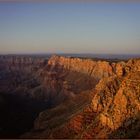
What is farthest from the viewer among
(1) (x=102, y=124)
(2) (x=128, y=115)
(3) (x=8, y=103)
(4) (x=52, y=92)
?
(4) (x=52, y=92)

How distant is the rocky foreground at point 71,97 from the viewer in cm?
1323

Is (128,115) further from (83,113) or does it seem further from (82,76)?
(82,76)

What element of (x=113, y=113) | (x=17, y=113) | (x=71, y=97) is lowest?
(x=17, y=113)

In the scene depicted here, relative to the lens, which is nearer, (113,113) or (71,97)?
(113,113)

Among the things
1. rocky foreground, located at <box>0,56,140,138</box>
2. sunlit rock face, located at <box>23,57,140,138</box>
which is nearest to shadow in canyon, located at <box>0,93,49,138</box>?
rocky foreground, located at <box>0,56,140,138</box>

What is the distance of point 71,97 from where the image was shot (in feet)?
96.4

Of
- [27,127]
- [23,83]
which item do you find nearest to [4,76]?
[23,83]

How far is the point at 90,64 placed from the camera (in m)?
40.4

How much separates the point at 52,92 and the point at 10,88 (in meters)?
5.98

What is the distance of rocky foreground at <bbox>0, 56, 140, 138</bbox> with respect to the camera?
43.4 ft

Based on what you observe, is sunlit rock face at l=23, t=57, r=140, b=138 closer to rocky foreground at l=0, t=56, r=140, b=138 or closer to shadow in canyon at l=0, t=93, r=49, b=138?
rocky foreground at l=0, t=56, r=140, b=138

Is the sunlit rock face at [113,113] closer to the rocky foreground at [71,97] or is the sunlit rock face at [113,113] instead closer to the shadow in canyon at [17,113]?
the rocky foreground at [71,97]

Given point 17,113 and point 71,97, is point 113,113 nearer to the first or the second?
point 71,97

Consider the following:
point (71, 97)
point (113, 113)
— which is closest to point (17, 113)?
point (71, 97)
